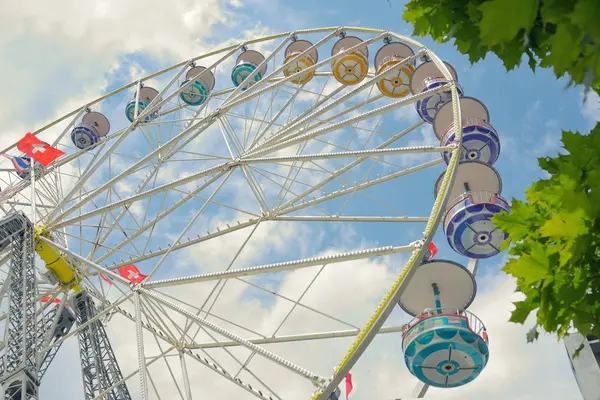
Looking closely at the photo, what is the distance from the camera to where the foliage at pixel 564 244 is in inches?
103

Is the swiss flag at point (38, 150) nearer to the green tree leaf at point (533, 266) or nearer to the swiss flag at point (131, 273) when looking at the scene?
the swiss flag at point (131, 273)

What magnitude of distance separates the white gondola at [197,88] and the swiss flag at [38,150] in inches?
177

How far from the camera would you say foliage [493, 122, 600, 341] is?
2.61 metres

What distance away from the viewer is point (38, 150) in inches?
725

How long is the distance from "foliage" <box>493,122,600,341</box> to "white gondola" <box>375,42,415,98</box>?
15.4 metres

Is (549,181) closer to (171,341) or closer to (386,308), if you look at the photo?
(386,308)

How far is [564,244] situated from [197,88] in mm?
18449

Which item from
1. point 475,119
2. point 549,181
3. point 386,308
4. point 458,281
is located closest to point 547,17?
point 549,181

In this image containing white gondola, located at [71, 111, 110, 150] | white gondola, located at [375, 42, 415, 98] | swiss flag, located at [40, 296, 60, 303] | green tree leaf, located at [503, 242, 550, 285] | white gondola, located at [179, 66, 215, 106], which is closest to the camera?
green tree leaf, located at [503, 242, 550, 285]

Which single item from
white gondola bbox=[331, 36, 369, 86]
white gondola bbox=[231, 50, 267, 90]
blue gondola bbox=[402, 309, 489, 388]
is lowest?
blue gondola bbox=[402, 309, 489, 388]

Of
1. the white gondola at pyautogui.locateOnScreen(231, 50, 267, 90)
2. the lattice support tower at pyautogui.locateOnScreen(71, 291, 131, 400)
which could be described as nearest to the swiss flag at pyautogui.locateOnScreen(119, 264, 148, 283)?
the lattice support tower at pyautogui.locateOnScreen(71, 291, 131, 400)

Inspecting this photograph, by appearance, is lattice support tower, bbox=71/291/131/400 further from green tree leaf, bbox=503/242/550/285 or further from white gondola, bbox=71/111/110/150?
green tree leaf, bbox=503/242/550/285

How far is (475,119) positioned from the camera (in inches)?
591

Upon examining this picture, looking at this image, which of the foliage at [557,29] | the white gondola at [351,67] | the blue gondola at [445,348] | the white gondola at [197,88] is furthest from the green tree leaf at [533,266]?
the white gondola at [197,88]
